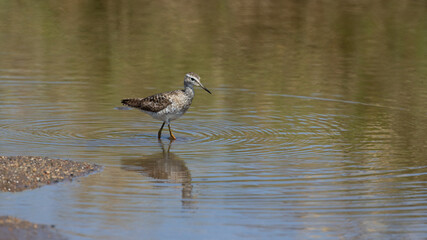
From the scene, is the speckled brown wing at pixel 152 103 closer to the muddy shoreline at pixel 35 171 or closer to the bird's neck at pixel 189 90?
the bird's neck at pixel 189 90

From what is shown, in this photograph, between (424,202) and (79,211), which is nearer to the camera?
(79,211)

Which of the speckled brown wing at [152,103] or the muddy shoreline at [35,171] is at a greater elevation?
the speckled brown wing at [152,103]

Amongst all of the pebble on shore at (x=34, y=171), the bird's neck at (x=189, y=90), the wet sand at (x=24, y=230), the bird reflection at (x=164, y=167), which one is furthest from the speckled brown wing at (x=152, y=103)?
the wet sand at (x=24, y=230)

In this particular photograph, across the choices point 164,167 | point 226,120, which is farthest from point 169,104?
point 164,167

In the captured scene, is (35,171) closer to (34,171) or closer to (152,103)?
(34,171)

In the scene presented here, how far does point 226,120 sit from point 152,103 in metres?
1.99

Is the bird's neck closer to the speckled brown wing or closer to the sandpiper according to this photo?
the sandpiper

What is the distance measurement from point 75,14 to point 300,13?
398 inches

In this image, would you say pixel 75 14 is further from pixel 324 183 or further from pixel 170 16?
pixel 324 183

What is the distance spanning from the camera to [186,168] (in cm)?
1422

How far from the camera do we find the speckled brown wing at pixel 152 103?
56.9 ft

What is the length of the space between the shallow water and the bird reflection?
57 millimetres

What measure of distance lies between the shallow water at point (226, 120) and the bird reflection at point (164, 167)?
2.2 inches

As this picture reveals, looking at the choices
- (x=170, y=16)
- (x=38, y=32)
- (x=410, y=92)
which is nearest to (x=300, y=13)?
(x=170, y=16)
